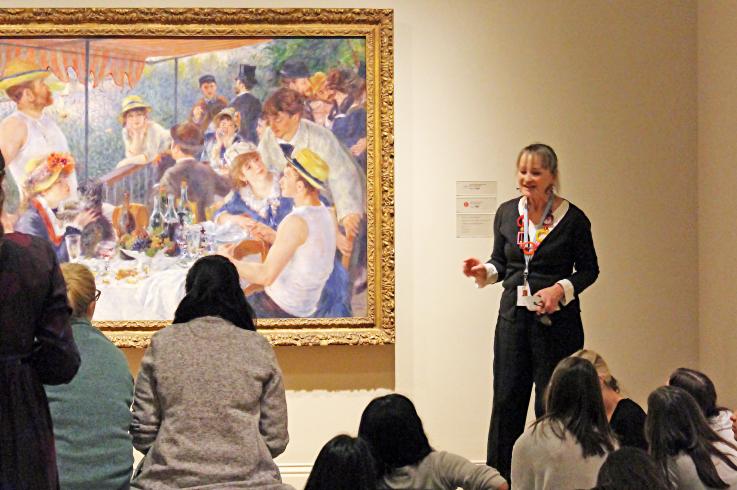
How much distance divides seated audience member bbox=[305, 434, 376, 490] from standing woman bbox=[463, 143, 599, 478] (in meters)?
2.15

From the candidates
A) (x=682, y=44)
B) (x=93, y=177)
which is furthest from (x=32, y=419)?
(x=682, y=44)

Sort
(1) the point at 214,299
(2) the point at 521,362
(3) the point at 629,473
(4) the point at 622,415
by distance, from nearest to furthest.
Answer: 1. (3) the point at 629,473
2. (1) the point at 214,299
3. (4) the point at 622,415
4. (2) the point at 521,362

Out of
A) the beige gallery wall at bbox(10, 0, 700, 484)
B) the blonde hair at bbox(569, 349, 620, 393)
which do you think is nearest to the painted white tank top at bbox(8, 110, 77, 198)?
the beige gallery wall at bbox(10, 0, 700, 484)

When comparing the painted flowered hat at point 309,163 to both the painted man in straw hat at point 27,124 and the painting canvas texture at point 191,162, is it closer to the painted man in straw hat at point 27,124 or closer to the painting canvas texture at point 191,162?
the painting canvas texture at point 191,162

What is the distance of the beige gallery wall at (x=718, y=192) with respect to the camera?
5.46 metres

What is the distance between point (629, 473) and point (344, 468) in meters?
0.71

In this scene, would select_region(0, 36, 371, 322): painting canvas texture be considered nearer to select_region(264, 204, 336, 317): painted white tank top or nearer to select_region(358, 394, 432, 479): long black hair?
select_region(264, 204, 336, 317): painted white tank top

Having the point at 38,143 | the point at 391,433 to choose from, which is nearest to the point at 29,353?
the point at 391,433

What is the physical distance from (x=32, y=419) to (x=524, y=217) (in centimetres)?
284

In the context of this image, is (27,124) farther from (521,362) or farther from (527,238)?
(521,362)

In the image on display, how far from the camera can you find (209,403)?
3.34 meters

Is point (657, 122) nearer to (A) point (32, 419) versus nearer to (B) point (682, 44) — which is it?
(B) point (682, 44)

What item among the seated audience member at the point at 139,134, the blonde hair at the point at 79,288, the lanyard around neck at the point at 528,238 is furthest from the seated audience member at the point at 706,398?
the seated audience member at the point at 139,134

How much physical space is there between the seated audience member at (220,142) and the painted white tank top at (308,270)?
0.51 meters
